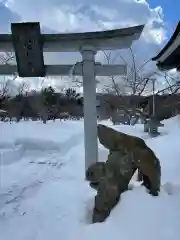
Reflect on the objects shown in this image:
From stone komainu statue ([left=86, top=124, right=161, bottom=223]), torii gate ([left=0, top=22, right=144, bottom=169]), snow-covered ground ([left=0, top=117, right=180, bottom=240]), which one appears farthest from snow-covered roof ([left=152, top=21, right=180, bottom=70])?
stone komainu statue ([left=86, top=124, right=161, bottom=223])

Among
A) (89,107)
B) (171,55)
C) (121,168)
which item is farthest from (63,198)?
(171,55)

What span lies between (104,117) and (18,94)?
26.3ft

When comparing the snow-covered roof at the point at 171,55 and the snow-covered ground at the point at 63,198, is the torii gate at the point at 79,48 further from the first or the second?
the snow-covered ground at the point at 63,198

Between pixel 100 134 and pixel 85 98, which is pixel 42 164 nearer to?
pixel 85 98

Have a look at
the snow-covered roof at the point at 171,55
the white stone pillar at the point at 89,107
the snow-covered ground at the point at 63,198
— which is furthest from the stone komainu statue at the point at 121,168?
the snow-covered roof at the point at 171,55

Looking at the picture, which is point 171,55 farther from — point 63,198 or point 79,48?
point 63,198

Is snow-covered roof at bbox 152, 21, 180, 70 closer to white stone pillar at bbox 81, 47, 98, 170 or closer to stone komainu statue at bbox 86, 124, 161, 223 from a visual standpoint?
white stone pillar at bbox 81, 47, 98, 170

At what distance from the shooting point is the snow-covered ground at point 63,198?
3191mm

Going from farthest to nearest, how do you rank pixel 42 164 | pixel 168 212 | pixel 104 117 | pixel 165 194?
pixel 104 117 → pixel 42 164 → pixel 165 194 → pixel 168 212

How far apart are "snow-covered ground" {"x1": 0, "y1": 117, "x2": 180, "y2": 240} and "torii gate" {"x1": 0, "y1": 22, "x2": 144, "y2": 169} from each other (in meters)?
1.24

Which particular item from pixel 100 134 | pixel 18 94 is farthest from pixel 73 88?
pixel 100 134

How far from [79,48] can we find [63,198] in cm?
273

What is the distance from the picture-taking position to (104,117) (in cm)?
2509

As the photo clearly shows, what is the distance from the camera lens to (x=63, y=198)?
16.6 feet
